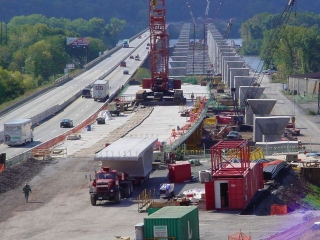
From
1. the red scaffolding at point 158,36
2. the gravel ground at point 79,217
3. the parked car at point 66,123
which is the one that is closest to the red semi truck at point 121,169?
the gravel ground at point 79,217

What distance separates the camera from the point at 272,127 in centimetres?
6431

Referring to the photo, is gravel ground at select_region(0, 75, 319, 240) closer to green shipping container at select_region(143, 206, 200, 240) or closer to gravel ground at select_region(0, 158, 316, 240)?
gravel ground at select_region(0, 158, 316, 240)

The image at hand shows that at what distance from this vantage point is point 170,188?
115 feet

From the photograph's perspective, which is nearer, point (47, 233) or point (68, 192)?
point (47, 233)

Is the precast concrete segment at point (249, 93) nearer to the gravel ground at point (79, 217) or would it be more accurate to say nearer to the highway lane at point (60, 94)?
the highway lane at point (60, 94)

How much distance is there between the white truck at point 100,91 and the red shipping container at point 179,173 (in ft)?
153

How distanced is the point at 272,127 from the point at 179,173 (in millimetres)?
26772

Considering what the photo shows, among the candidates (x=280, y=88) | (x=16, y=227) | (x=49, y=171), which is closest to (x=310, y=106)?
(x=280, y=88)

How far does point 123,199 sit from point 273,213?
19.0 feet

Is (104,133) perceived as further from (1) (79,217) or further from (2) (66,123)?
(1) (79,217)

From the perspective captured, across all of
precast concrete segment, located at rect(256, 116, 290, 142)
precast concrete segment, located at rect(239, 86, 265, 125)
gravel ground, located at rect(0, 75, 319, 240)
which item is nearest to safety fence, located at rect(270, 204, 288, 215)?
gravel ground, located at rect(0, 75, 319, 240)

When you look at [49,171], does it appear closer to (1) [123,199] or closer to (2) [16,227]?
(1) [123,199]

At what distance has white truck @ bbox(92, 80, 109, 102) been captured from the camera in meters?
84.9

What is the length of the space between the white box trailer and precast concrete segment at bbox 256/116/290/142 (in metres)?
25.2
